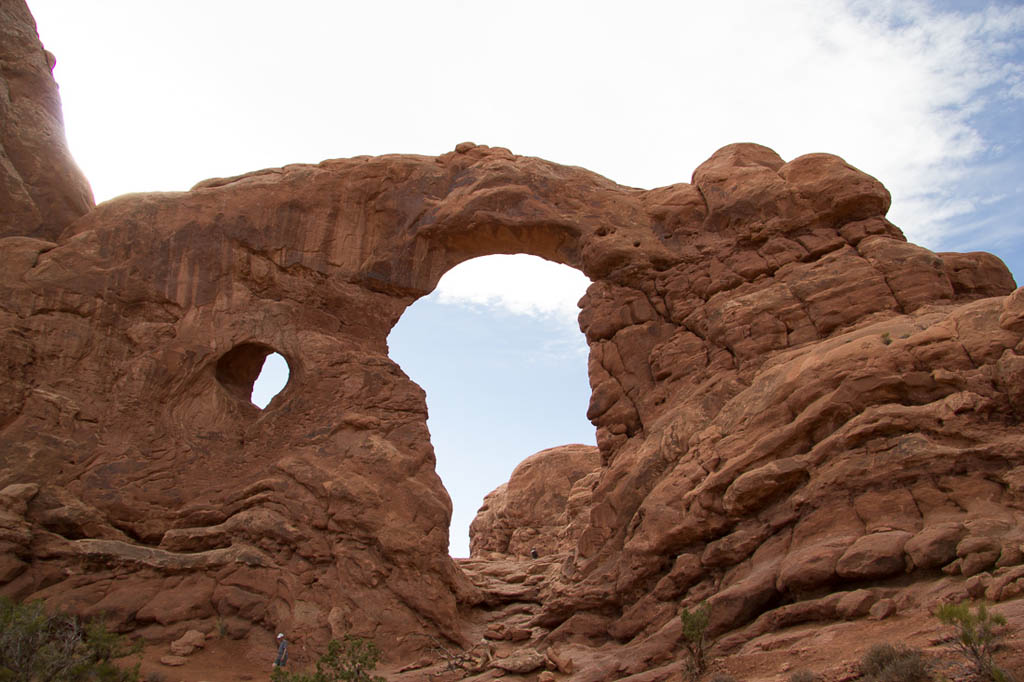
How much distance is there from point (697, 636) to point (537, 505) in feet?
59.3

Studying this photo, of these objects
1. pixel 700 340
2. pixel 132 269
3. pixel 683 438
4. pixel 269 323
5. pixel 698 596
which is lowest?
pixel 698 596

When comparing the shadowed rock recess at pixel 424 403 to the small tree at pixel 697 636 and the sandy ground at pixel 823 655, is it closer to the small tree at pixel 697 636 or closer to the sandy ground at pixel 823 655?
the sandy ground at pixel 823 655

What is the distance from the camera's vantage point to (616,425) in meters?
18.2

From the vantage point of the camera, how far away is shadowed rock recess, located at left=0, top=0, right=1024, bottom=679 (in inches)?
483

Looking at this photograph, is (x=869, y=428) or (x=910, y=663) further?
(x=869, y=428)

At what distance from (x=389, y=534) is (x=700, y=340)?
873 centimetres

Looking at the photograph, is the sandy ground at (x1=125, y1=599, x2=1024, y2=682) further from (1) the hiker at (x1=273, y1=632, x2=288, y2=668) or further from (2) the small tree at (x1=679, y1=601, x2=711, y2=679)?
(1) the hiker at (x1=273, y1=632, x2=288, y2=668)

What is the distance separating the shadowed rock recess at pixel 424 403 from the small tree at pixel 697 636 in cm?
75

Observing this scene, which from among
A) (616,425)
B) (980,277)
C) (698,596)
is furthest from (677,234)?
(698,596)

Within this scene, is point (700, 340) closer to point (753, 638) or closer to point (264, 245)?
point (753, 638)

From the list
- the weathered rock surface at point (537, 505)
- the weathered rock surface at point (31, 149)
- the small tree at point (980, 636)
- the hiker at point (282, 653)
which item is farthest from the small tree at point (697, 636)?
the weathered rock surface at point (31, 149)

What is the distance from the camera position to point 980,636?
789 cm

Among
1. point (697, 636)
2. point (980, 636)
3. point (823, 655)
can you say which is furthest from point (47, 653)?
point (980, 636)

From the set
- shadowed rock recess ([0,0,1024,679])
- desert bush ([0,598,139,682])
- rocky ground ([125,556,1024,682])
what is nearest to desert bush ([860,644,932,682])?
rocky ground ([125,556,1024,682])
